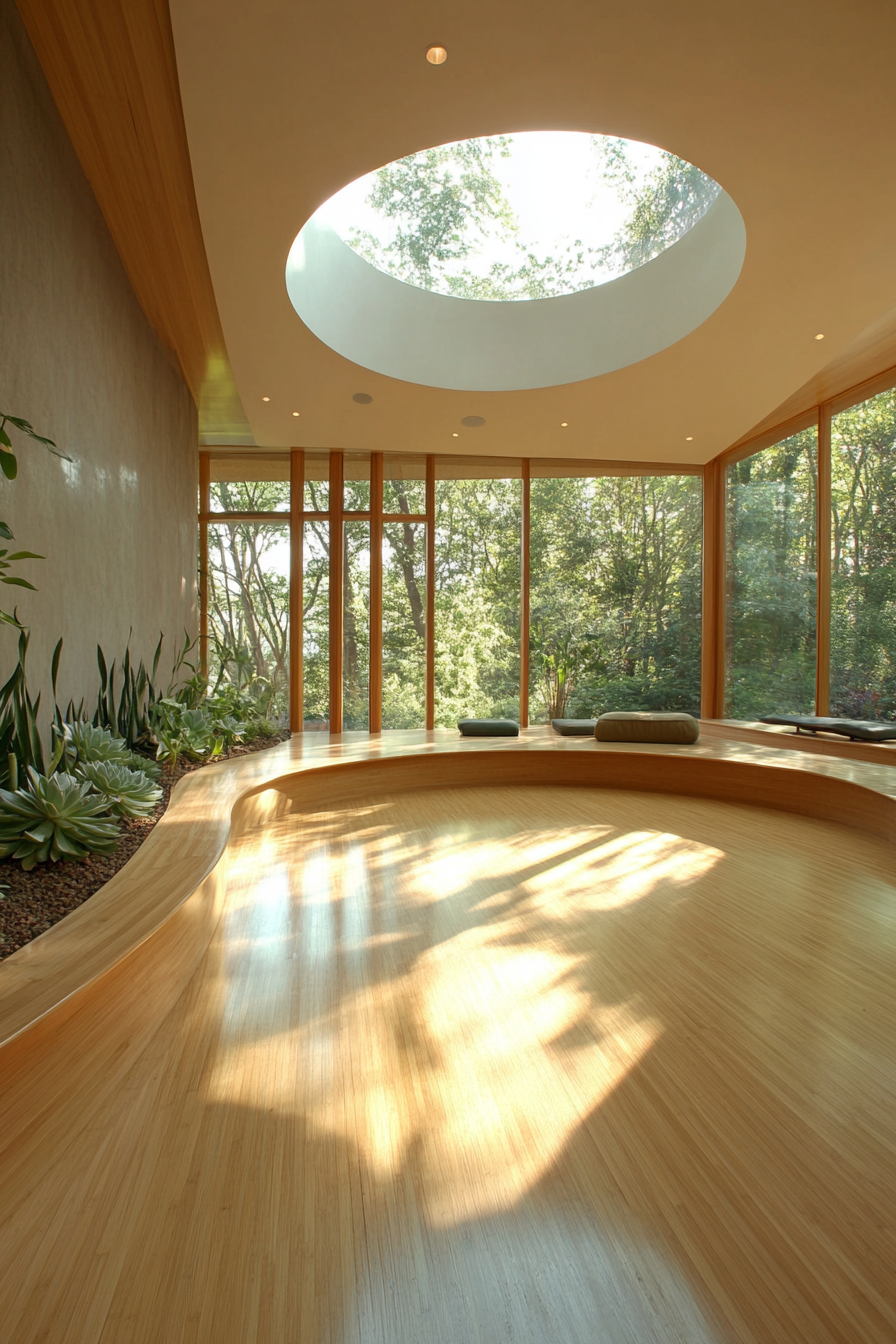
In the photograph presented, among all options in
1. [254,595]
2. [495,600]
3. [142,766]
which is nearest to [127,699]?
[142,766]

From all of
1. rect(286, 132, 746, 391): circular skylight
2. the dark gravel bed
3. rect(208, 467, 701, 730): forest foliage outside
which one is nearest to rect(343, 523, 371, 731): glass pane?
rect(208, 467, 701, 730): forest foliage outside

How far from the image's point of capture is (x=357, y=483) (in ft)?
26.6

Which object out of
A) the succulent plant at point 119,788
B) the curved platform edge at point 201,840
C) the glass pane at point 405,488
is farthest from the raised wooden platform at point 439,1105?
the glass pane at point 405,488

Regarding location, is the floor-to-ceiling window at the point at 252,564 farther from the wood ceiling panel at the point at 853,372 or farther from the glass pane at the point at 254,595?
the wood ceiling panel at the point at 853,372

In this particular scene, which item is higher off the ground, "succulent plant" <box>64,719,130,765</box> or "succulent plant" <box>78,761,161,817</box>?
"succulent plant" <box>64,719,130,765</box>

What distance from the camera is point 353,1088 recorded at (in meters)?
1.75

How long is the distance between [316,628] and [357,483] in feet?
5.88

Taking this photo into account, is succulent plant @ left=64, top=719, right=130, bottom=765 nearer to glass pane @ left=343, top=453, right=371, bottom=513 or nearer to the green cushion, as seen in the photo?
the green cushion

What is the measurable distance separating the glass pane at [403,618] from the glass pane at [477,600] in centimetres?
22

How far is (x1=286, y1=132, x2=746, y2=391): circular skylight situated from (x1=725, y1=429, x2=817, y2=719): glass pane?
257 cm

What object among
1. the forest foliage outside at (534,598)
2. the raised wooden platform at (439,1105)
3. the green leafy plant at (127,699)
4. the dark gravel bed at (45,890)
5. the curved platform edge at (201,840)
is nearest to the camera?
the raised wooden platform at (439,1105)

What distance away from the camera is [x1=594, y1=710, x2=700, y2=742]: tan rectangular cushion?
633cm

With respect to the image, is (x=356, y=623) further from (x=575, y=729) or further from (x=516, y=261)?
(x=516, y=261)

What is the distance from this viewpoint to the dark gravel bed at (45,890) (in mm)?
1897
